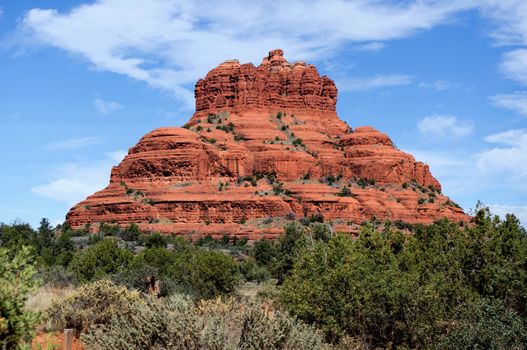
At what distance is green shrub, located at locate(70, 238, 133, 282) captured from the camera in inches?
1582

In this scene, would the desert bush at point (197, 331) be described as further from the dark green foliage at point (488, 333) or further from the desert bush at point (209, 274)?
the desert bush at point (209, 274)

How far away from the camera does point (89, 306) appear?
67.8 ft

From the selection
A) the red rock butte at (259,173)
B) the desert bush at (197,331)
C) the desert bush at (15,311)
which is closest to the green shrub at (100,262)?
the desert bush at (197,331)

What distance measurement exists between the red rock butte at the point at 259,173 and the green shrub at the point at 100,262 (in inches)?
2046

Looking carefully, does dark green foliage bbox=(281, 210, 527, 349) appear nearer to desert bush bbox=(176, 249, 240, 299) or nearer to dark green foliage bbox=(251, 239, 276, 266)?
desert bush bbox=(176, 249, 240, 299)

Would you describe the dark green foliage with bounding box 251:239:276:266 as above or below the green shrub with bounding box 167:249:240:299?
above

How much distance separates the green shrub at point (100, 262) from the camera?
4019 cm

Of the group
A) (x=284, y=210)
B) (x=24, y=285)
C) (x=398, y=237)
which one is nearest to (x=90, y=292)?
(x=24, y=285)

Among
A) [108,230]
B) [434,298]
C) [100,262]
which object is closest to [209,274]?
[100,262]

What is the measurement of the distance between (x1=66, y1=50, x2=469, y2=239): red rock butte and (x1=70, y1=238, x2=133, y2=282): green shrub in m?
52.0

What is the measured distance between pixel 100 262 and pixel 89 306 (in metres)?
23.0

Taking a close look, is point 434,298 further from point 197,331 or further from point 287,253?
point 287,253

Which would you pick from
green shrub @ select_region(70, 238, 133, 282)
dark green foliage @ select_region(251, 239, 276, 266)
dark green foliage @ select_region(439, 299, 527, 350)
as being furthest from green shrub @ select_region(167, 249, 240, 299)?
dark green foliage @ select_region(251, 239, 276, 266)

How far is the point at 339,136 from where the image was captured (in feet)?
428
